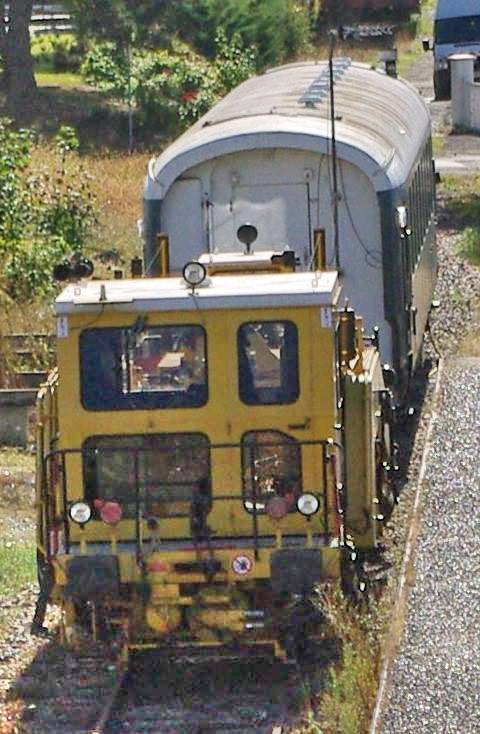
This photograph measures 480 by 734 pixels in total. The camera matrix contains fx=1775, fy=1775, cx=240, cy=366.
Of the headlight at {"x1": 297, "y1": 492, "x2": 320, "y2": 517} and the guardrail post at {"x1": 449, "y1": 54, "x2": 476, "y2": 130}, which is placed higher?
the guardrail post at {"x1": 449, "y1": 54, "x2": 476, "y2": 130}

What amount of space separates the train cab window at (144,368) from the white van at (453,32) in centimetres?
3373

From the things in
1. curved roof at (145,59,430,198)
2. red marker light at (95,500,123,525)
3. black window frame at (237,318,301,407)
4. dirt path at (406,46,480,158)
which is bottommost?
red marker light at (95,500,123,525)

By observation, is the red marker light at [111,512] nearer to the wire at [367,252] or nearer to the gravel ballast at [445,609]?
the gravel ballast at [445,609]

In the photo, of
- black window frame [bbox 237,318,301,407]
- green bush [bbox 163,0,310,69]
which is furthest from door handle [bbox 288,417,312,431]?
green bush [bbox 163,0,310,69]

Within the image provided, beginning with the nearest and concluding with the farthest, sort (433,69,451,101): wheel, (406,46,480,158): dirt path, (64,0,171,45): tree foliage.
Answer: (406,46,480,158): dirt path → (64,0,171,45): tree foliage → (433,69,451,101): wheel

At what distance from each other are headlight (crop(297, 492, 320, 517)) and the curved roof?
4752mm

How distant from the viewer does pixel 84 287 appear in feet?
34.7

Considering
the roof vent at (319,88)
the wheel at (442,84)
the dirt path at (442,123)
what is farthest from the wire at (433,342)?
the wheel at (442,84)

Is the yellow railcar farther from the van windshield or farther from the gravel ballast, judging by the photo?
the van windshield

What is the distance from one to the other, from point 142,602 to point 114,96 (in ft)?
110

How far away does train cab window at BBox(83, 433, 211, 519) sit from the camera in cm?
1026

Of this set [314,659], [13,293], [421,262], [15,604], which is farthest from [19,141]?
[314,659]

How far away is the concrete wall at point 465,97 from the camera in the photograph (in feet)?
129

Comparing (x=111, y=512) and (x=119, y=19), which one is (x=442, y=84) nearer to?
(x=119, y=19)
